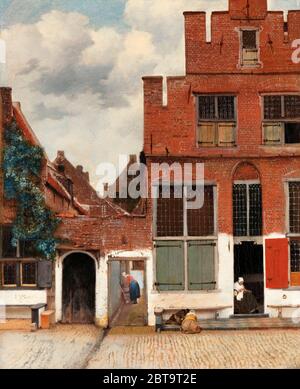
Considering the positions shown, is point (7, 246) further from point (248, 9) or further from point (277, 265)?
point (248, 9)

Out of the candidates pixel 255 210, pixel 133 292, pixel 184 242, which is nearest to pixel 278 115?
pixel 255 210

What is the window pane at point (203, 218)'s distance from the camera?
2056 centimetres

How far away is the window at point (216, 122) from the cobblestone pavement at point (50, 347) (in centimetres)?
674

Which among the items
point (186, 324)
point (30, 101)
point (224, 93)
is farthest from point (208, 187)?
point (30, 101)

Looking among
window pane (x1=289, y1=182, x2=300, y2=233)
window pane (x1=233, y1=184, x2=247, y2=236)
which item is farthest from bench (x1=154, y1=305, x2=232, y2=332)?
window pane (x1=289, y1=182, x2=300, y2=233)

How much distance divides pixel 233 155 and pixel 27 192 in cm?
636

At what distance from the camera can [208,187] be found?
20.6 m

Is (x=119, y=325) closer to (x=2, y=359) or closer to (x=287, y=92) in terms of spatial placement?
(x=2, y=359)

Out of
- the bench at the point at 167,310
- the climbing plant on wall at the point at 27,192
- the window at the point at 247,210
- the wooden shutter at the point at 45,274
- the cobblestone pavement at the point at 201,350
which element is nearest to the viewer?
the cobblestone pavement at the point at 201,350

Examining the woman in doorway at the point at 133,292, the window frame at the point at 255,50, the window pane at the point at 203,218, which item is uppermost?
the window frame at the point at 255,50

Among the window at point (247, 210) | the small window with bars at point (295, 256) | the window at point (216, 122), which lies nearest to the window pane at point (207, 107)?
the window at point (216, 122)

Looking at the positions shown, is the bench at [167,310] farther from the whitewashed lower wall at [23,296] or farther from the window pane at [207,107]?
the window pane at [207,107]
